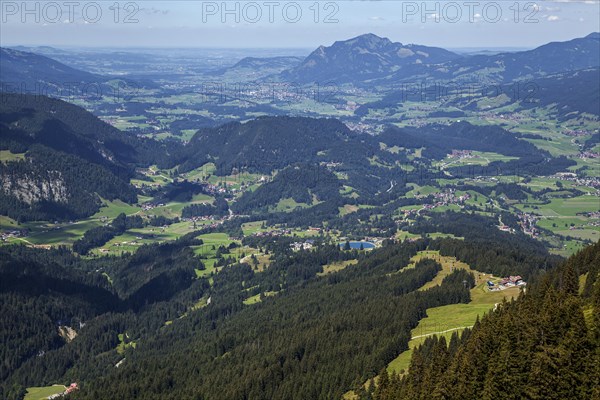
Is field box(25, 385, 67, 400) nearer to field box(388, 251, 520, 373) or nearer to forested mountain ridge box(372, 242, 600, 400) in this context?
field box(388, 251, 520, 373)

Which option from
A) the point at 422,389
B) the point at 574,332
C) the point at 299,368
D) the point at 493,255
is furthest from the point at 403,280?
the point at 574,332

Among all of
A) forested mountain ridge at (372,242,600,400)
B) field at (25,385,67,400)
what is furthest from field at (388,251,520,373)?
field at (25,385,67,400)

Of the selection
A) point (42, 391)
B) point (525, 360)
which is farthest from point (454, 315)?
point (42, 391)

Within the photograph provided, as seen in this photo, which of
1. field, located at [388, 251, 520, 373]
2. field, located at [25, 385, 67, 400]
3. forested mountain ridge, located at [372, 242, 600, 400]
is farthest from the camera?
field, located at [25, 385, 67, 400]

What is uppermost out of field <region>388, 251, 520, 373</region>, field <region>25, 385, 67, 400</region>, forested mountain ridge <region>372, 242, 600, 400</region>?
forested mountain ridge <region>372, 242, 600, 400</region>

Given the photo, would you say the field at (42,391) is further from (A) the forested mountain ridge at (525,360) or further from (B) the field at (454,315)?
(A) the forested mountain ridge at (525,360)

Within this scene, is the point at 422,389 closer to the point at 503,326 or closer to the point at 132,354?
the point at 503,326
